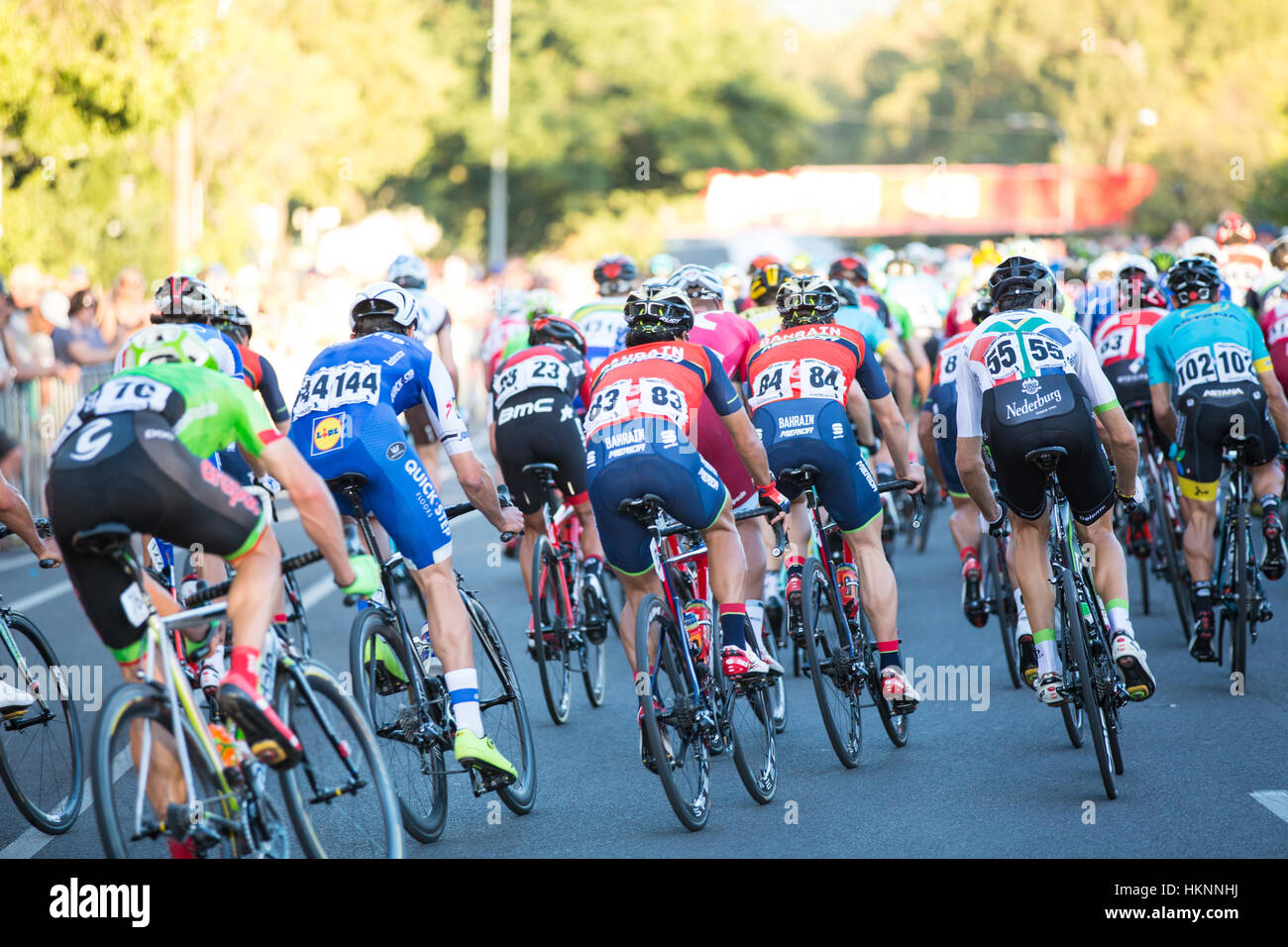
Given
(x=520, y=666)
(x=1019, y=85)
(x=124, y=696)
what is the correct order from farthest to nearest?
(x=1019, y=85), (x=520, y=666), (x=124, y=696)

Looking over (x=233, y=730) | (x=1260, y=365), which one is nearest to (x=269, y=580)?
(x=233, y=730)

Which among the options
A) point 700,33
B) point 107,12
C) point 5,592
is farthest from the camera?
point 700,33

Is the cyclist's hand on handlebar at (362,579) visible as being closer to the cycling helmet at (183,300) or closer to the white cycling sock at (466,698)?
the white cycling sock at (466,698)

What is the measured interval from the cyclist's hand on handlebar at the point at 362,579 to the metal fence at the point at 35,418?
9.96 m

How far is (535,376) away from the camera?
961cm

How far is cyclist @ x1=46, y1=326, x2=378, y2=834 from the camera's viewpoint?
206 inches

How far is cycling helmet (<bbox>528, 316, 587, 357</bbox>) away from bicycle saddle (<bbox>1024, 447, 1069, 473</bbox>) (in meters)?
3.51

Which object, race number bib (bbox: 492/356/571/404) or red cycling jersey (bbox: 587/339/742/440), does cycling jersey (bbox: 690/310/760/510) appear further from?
red cycling jersey (bbox: 587/339/742/440)

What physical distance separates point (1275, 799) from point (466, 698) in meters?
3.07

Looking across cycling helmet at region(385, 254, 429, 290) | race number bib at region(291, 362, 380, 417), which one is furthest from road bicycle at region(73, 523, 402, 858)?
cycling helmet at region(385, 254, 429, 290)

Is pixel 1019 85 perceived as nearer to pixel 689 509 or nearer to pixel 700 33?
pixel 700 33

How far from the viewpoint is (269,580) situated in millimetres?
5461

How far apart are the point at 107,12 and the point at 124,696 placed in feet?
47.2

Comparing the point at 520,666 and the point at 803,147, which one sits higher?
the point at 803,147
